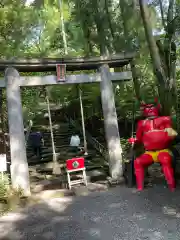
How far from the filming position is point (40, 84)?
27.7 ft

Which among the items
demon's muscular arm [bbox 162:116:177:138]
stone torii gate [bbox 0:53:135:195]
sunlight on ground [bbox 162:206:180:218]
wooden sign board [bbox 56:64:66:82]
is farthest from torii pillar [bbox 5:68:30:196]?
demon's muscular arm [bbox 162:116:177:138]

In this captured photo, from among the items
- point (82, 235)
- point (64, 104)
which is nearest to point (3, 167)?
point (82, 235)

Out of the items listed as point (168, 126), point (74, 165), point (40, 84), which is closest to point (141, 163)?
point (168, 126)

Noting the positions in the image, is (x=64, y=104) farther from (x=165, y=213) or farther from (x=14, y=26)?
(x=165, y=213)

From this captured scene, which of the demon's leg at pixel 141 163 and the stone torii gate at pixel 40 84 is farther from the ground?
the stone torii gate at pixel 40 84

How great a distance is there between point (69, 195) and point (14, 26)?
38.8 feet

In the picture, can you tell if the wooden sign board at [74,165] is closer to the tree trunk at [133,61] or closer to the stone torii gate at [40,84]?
the stone torii gate at [40,84]

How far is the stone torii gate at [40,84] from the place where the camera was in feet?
26.2

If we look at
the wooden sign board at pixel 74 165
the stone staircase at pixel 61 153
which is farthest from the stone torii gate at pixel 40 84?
the stone staircase at pixel 61 153

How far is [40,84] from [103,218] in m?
4.58

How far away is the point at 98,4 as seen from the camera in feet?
47.1

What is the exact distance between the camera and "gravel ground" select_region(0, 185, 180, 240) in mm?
5301

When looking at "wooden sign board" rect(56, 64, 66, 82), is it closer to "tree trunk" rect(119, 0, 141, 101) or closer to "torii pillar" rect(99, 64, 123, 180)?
"torii pillar" rect(99, 64, 123, 180)

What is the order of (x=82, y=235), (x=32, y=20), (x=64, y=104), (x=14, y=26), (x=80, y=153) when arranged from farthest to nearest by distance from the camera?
(x=64, y=104)
(x=32, y=20)
(x=14, y=26)
(x=80, y=153)
(x=82, y=235)
